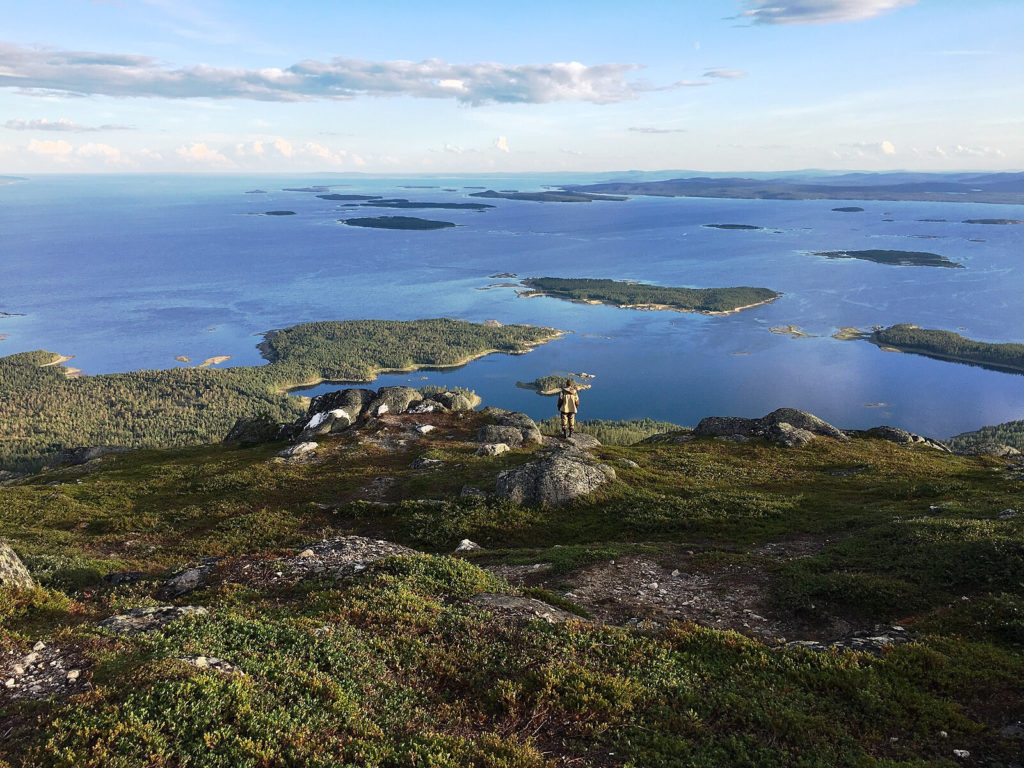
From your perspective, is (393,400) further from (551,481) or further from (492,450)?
(551,481)

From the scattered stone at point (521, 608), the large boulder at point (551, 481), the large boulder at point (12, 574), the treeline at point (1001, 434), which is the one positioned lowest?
the treeline at point (1001, 434)

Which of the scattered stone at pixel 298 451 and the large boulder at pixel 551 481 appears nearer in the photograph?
the large boulder at pixel 551 481

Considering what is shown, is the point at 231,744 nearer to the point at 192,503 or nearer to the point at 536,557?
the point at 536,557

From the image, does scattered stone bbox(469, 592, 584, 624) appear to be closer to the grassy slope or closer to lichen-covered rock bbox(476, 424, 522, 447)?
the grassy slope

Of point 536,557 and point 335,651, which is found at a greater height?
point 335,651

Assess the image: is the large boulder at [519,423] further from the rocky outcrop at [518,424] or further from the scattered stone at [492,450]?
the scattered stone at [492,450]

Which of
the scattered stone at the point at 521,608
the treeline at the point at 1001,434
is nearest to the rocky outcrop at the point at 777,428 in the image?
the scattered stone at the point at 521,608

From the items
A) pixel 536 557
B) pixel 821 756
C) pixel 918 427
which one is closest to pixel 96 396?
pixel 536 557
